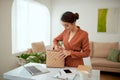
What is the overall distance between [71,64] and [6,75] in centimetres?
80

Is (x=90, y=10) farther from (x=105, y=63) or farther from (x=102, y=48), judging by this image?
(x=105, y=63)

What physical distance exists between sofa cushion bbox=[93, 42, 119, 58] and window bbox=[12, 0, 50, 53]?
161cm

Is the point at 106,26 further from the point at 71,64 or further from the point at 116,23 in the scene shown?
the point at 71,64

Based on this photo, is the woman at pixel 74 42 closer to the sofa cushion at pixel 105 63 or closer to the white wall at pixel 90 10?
the sofa cushion at pixel 105 63

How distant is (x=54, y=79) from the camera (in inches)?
60.0

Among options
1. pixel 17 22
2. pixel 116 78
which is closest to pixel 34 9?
pixel 17 22

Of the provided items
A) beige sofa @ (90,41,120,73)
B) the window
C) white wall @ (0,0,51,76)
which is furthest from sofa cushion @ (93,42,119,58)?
white wall @ (0,0,51,76)

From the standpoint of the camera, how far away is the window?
3775 millimetres

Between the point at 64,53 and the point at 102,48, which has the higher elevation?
the point at 64,53

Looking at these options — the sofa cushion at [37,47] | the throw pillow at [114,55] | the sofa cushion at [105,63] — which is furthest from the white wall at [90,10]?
the sofa cushion at [37,47]

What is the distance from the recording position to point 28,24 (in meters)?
4.36

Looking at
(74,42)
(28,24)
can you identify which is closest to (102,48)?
(28,24)

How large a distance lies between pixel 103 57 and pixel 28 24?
250 cm

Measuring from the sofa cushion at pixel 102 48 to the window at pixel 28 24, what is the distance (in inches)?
63.4
